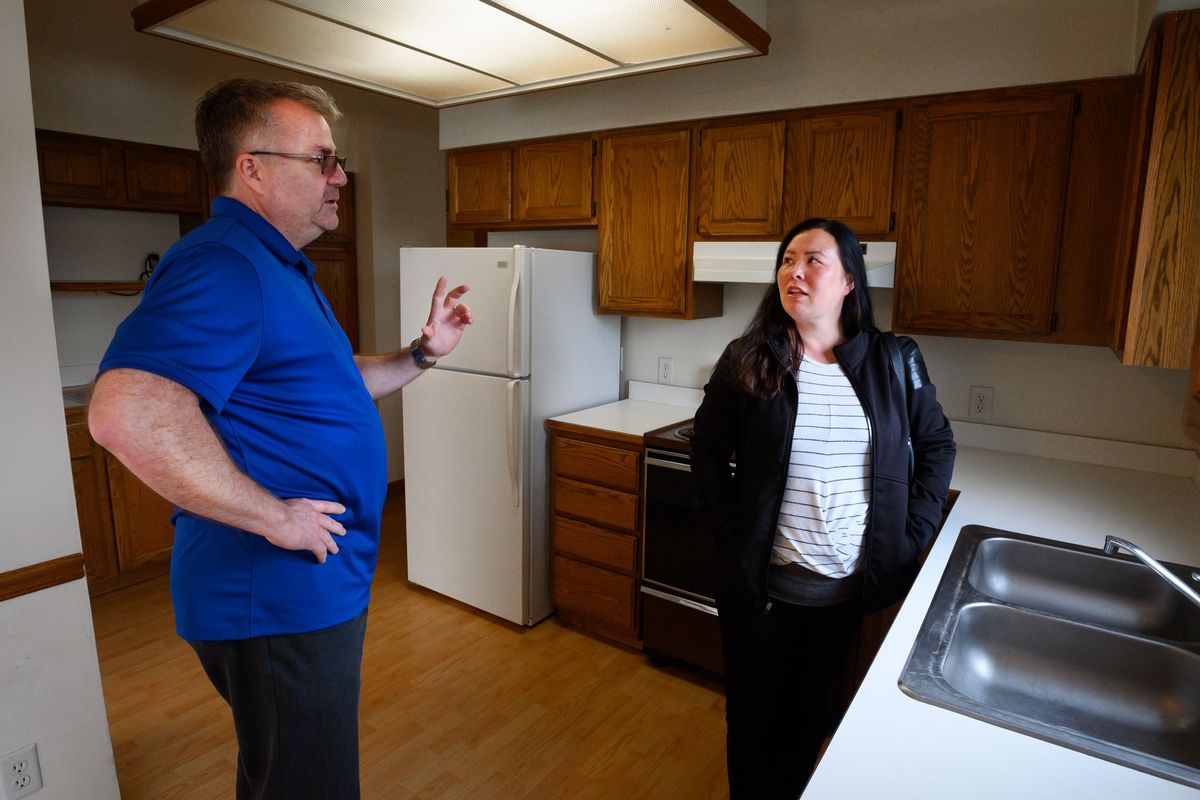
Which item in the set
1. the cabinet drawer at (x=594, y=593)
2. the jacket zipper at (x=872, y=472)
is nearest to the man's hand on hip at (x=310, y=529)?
the jacket zipper at (x=872, y=472)

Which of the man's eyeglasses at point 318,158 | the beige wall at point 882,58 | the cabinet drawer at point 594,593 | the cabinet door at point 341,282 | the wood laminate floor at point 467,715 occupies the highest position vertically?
the beige wall at point 882,58

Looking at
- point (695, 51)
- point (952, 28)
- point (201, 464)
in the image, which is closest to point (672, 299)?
point (695, 51)

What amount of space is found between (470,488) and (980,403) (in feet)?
6.48

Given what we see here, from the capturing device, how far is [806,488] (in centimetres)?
150

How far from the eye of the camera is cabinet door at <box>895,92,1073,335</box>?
213cm

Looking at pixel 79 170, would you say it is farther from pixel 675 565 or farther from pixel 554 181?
pixel 675 565

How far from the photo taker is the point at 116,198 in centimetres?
342

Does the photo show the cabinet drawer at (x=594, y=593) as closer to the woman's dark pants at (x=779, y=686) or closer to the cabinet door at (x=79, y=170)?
the woman's dark pants at (x=779, y=686)

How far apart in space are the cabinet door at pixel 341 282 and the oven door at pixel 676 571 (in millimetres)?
2381

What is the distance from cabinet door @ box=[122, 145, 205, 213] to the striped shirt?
3.44 meters

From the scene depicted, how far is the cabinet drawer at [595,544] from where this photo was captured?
2.76m

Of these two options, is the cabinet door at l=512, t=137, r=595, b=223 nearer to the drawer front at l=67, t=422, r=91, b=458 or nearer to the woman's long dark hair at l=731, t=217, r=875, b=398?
the woman's long dark hair at l=731, t=217, r=875, b=398

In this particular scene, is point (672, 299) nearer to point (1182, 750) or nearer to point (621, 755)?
point (621, 755)

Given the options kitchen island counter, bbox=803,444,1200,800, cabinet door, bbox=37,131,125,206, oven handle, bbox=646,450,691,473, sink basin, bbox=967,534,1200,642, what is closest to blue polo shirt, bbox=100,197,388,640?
kitchen island counter, bbox=803,444,1200,800
